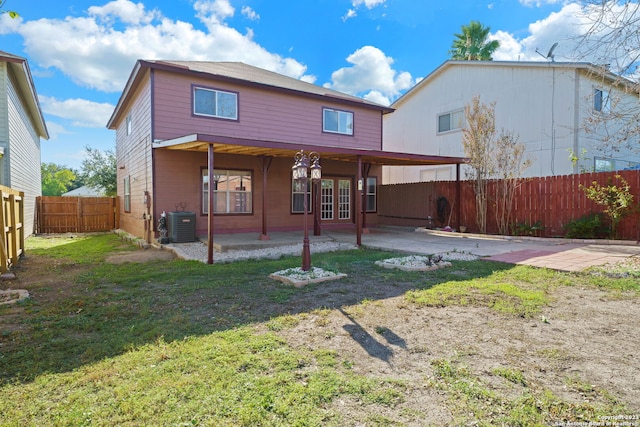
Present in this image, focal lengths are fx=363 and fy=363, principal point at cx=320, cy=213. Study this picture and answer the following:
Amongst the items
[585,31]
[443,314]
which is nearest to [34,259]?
[443,314]

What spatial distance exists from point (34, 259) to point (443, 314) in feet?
28.9

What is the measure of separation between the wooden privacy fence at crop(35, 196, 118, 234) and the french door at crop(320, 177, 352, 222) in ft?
30.8

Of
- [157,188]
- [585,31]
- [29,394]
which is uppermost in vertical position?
[585,31]

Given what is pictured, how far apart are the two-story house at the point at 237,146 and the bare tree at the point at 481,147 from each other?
0.60m

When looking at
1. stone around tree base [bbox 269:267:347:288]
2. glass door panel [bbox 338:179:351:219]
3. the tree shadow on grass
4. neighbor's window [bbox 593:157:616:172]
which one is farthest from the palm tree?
stone around tree base [bbox 269:267:347:288]

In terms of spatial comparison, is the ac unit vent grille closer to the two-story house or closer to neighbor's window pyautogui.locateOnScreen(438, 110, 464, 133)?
the two-story house

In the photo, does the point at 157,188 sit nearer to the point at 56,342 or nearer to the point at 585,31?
the point at 56,342

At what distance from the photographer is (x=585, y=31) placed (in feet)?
17.0

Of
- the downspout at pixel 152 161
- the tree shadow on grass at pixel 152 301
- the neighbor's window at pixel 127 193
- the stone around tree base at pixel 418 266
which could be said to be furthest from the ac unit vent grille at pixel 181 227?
the stone around tree base at pixel 418 266

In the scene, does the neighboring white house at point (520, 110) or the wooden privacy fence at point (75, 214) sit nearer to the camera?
the neighboring white house at point (520, 110)

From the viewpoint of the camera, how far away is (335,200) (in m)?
13.7

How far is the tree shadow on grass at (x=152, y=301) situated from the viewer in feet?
10.4

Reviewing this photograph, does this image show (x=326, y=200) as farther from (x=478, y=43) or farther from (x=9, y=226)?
(x=478, y=43)

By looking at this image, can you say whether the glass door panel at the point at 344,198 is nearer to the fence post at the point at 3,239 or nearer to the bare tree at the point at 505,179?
the bare tree at the point at 505,179
